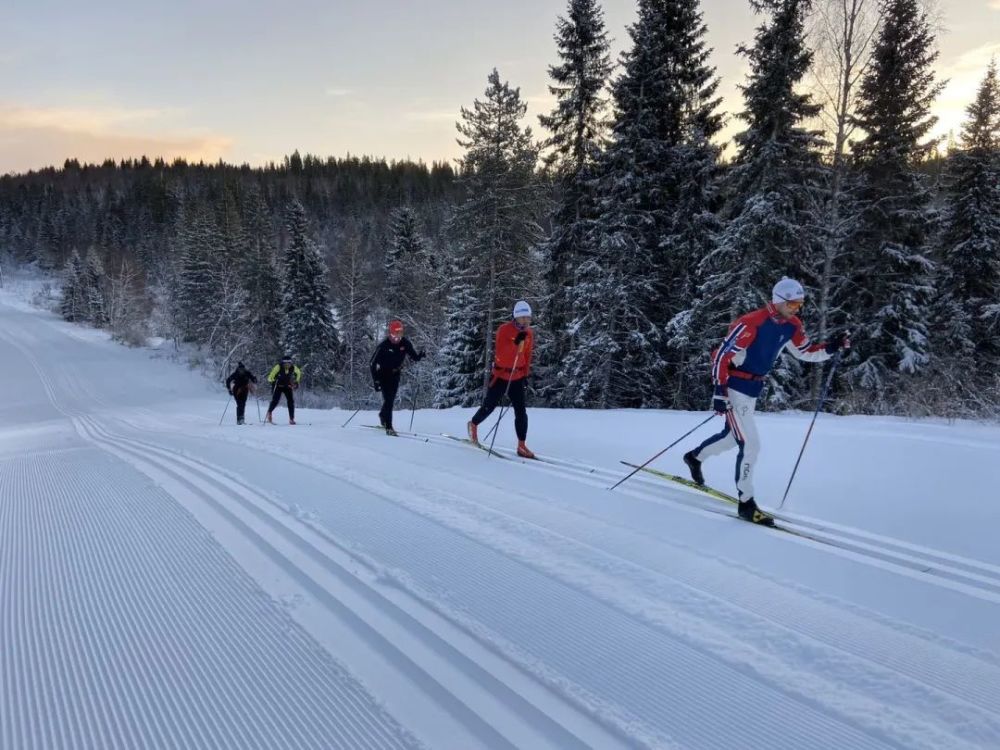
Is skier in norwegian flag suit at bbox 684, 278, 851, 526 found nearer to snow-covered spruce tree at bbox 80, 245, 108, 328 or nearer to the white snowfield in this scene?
the white snowfield

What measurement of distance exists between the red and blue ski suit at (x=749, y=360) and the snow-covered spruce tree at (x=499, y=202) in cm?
1709

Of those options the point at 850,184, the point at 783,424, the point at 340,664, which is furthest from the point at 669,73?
the point at 340,664

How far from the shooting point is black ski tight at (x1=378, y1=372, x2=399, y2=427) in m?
10.3

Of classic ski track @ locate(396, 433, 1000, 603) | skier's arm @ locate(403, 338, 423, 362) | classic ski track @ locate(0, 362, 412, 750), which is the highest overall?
skier's arm @ locate(403, 338, 423, 362)

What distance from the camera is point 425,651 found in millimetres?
2812

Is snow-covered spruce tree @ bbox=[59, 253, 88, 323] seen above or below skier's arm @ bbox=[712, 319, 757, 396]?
above

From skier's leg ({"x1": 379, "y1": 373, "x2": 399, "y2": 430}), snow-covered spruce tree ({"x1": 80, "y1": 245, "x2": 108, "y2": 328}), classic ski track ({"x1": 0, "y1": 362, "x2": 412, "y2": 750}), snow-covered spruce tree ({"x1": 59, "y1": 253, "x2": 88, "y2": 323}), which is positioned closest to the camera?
classic ski track ({"x1": 0, "y1": 362, "x2": 412, "y2": 750})

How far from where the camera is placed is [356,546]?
4105 mm

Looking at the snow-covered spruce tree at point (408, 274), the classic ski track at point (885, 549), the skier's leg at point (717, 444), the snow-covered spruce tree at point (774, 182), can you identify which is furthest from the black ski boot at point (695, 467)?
the snow-covered spruce tree at point (408, 274)

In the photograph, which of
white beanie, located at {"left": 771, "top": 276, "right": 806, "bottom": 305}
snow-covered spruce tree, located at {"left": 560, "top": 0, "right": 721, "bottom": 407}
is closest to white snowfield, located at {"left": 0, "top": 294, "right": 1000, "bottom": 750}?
white beanie, located at {"left": 771, "top": 276, "right": 806, "bottom": 305}

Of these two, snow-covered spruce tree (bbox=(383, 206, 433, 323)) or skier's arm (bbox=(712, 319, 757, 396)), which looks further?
snow-covered spruce tree (bbox=(383, 206, 433, 323))

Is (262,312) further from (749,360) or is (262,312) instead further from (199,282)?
(749,360)

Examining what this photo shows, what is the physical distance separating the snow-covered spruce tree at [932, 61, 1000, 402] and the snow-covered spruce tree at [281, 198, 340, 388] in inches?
1246

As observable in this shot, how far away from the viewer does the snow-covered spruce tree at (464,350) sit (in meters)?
24.2
